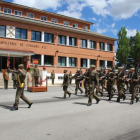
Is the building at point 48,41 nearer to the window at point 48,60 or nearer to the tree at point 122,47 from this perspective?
the window at point 48,60

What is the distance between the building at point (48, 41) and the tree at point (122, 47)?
3224 millimetres

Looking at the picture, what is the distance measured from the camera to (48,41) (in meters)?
27.1

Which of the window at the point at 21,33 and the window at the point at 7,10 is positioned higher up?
the window at the point at 7,10

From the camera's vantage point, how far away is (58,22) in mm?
31500

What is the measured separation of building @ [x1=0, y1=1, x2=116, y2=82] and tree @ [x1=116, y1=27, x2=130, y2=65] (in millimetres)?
3224

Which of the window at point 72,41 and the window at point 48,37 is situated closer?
the window at point 48,37

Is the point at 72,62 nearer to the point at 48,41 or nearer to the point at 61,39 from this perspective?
the point at 61,39

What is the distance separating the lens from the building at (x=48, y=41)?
23656 millimetres

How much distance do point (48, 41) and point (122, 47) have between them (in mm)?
17303

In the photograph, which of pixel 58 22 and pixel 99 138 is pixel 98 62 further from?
pixel 99 138

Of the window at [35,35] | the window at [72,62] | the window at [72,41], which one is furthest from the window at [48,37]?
the window at [72,62]

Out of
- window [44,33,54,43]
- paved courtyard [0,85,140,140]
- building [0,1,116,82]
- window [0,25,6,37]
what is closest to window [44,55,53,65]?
building [0,1,116,82]

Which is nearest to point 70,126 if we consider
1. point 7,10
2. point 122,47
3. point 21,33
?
point 21,33

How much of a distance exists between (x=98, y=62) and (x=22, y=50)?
14403 millimetres
